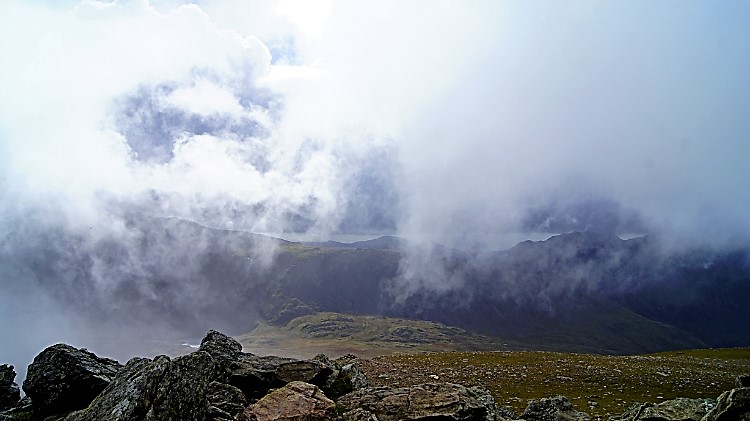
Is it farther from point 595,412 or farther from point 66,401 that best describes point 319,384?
point 595,412

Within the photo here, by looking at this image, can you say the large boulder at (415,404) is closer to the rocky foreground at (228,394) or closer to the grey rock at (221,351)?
the rocky foreground at (228,394)

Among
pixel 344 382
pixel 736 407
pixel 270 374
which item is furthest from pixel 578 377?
pixel 270 374

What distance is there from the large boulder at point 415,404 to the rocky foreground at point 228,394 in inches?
1.8

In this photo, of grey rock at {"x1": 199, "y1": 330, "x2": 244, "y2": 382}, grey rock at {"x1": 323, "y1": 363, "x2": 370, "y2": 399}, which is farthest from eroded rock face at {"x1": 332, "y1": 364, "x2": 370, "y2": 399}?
grey rock at {"x1": 199, "y1": 330, "x2": 244, "y2": 382}

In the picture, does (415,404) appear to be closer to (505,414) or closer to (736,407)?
(736,407)

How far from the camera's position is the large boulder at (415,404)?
20.4 m

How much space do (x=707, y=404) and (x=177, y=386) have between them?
89.8 ft

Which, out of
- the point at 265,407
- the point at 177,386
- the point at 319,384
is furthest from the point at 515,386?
the point at 177,386

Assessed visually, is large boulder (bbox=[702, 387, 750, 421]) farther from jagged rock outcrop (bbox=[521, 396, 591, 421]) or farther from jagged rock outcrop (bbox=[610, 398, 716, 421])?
jagged rock outcrop (bbox=[521, 396, 591, 421])

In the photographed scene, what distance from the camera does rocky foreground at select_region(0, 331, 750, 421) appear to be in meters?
16.8

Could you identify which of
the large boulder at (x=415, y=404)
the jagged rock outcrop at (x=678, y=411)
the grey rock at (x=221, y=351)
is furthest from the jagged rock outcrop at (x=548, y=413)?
the grey rock at (x=221, y=351)

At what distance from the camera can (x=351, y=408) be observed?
2102 cm

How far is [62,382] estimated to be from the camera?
2200 centimetres

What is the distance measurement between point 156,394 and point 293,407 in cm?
537
